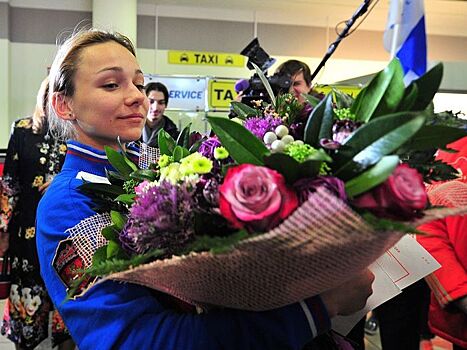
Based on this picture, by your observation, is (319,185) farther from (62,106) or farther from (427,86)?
(62,106)

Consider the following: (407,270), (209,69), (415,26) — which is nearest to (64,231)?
(407,270)

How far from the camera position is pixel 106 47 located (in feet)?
3.76

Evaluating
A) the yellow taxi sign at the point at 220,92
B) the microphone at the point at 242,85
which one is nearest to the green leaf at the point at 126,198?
the microphone at the point at 242,85

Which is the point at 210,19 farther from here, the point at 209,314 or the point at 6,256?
the point at 209,314

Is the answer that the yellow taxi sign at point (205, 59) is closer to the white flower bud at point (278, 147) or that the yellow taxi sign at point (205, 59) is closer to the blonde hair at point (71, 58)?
the blonde hair at point (71, 58)

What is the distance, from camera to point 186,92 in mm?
6699

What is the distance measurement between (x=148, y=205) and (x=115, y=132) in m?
0.43

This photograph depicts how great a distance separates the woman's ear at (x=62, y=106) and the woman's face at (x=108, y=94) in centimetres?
2

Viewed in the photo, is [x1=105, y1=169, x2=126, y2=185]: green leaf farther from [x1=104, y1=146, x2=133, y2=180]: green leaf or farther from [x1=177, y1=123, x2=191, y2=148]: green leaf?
[x1=177, y1=123, x2=191, y2=148]: green leaf

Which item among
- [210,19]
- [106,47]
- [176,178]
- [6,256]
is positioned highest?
[210,19]

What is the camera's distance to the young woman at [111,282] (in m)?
0.80

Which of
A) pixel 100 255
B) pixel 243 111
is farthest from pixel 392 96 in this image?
pixel 100 255

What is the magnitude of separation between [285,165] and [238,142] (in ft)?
0.28

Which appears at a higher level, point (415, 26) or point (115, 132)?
point (415, 26)
